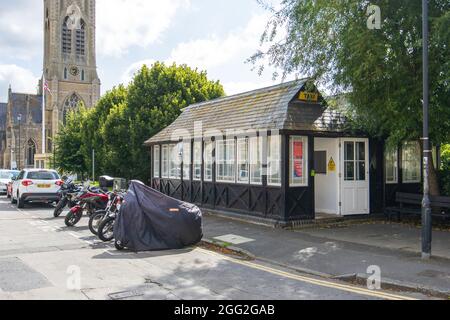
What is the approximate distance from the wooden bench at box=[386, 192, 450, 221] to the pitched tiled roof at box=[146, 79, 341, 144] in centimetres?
314

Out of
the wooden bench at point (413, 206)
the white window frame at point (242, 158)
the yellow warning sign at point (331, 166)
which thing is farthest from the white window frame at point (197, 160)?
the wooden bench at point (413, 206)

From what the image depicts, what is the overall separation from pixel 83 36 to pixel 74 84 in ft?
31.0

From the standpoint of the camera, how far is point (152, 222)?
34.0 feet

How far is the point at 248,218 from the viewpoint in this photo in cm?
1462

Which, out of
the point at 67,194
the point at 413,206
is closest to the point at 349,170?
the point at 413,206

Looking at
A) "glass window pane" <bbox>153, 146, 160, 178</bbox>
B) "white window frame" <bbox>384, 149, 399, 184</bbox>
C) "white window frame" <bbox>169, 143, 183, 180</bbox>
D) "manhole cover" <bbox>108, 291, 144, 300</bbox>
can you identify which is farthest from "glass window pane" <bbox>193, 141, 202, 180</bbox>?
"manhole cover" <bbox>108, 291, 144, 300</bbox>

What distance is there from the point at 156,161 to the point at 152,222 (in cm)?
1158

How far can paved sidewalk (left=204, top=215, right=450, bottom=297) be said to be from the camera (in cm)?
805

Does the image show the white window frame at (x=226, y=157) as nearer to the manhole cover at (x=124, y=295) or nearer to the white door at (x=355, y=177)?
the white door at (x=355, y=177)

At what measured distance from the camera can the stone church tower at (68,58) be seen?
272 feet

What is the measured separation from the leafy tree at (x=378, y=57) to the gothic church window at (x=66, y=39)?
3137 inches
